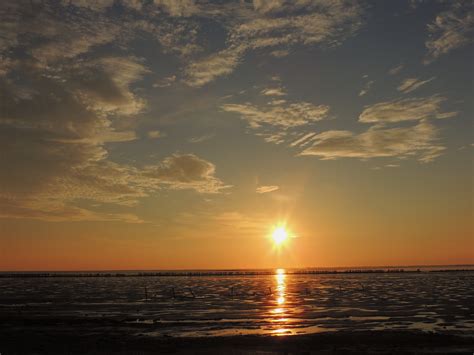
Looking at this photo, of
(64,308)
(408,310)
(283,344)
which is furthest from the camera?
(64,308)

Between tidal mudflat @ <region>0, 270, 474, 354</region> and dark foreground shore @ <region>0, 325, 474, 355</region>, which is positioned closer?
dark foreground shore @ <region>0, 325, 474, 355</region>

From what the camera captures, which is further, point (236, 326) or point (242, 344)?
point (236, 326)

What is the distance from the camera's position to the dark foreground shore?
27625mm

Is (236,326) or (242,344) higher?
(236,326)

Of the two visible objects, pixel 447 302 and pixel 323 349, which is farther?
pixel 447 302

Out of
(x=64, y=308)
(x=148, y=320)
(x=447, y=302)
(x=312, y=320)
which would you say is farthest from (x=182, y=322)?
(x=447, y=302)

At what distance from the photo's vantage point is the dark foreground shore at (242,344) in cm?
2762

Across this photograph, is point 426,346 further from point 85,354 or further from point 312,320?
point 85,354

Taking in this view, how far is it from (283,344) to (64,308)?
33.7 meters

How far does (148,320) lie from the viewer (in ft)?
139

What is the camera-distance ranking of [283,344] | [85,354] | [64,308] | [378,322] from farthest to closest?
1. [64,308]
2. [378,322]
3. [283,344]
4. [85,354]

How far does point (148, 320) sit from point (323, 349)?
19609mm

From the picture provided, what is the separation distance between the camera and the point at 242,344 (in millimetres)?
29844

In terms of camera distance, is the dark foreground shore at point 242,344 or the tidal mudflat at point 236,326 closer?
the dark foreground shore at point 242,344
